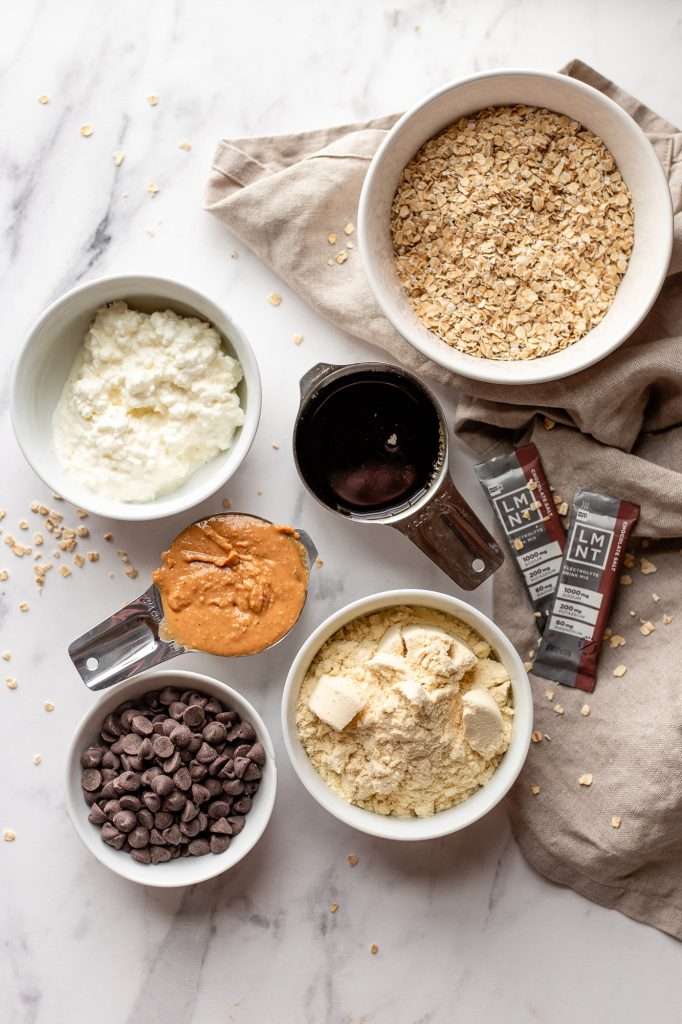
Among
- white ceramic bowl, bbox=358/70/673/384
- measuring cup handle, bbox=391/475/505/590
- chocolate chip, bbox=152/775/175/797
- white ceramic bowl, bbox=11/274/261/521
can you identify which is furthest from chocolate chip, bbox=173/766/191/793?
white ceramic bowl, bbox=358/70/673/384

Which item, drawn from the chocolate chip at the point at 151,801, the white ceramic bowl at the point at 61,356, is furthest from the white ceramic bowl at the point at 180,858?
the white ceramic bowl at the point at 61,356

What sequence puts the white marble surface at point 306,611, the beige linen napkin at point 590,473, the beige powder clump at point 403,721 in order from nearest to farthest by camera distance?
the beige powder clump at point 403,721 → the beige linen napkin at point 590,473 → the white marble surface at point 306,611

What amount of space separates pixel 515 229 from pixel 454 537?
1.82 ft

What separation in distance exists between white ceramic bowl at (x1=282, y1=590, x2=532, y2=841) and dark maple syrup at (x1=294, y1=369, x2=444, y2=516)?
0.64 ft

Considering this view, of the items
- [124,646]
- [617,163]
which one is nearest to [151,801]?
[124,646]

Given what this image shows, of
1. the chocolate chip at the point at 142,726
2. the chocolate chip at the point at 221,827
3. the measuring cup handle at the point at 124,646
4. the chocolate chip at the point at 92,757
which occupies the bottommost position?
the chocolate chip at the point at 221,827

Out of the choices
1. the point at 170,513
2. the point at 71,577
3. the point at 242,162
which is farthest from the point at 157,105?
the point at 71,577

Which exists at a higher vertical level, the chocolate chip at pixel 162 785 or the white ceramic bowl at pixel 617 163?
the white ceramic bowl at pixel 617 163

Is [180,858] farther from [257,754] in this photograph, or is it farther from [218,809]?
[257,754]

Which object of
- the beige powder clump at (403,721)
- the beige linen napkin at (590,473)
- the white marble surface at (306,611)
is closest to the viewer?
the beige powder clump at (403,721)

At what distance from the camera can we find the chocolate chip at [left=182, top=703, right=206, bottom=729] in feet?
5.23

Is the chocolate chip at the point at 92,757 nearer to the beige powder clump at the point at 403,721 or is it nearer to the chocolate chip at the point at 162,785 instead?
the chocolate chip at the point at 162,785

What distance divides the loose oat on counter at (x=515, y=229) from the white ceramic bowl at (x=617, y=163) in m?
0.02

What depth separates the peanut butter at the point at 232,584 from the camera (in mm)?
1598
